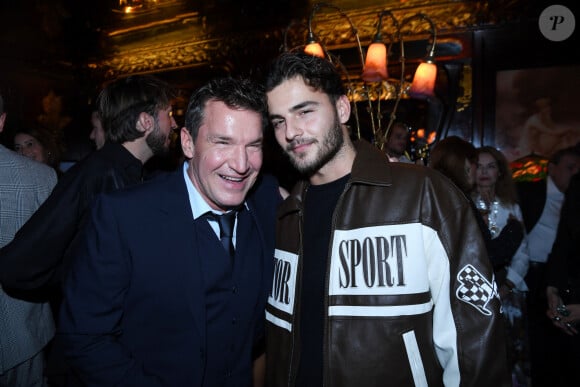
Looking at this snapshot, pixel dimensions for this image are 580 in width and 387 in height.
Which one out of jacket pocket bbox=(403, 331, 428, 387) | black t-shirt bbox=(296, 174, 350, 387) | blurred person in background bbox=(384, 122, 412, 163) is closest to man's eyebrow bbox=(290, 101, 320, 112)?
black t-shirt bbox=(296, 174, 350, 387)

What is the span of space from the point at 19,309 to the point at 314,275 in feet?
6.67

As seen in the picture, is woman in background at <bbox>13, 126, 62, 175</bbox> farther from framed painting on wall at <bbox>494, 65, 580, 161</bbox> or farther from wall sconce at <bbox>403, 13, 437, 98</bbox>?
framed painting on wall at <bbox>494, 65, 580, 161</bbox>

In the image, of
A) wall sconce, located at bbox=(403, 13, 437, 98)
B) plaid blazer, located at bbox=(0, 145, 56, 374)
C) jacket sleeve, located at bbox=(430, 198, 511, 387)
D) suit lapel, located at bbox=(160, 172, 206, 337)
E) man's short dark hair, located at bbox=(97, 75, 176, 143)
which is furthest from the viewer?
wall sconce, located at bbox=(403, 13, 437, 98)

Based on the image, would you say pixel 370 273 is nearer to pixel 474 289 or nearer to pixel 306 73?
pixel 474 289

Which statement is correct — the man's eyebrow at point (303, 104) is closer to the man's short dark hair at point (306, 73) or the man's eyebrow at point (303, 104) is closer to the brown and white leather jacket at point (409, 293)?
the man's short dark hair at point (306, 73)

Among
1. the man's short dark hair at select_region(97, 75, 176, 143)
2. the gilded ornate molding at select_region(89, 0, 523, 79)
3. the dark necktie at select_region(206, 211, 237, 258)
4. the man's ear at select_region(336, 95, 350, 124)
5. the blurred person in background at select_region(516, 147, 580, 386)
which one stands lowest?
the blurred person in background at select_region(516, 147, 580, 386)

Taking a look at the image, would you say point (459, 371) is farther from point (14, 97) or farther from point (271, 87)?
point (14, 97)

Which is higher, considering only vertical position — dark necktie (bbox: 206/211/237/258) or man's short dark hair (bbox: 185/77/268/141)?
man's short dark hair (bbox: 185/77/268/141)

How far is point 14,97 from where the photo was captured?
23.1ft

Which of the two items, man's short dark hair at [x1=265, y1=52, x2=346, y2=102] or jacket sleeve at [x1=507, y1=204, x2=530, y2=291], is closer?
man's short dark hair at [x1=265, y1=52, x2=346, y2=102]

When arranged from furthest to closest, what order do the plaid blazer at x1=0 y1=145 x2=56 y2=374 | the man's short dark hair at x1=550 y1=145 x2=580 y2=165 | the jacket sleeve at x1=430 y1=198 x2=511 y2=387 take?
1. the man's short dark hair at x1=550 y1=145 x2=580 y2=165
2. the plaid blazer at x1=0 y1=145 x2=56 y2=374
3. the jacket sleeve at x1=430 y1=198 x2=511 y2=387

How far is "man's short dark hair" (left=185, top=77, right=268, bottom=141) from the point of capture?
193 cm

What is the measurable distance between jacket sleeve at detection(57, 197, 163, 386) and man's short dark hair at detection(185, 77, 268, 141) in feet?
1.94

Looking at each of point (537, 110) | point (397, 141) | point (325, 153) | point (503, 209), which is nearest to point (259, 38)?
point (397, 141)
